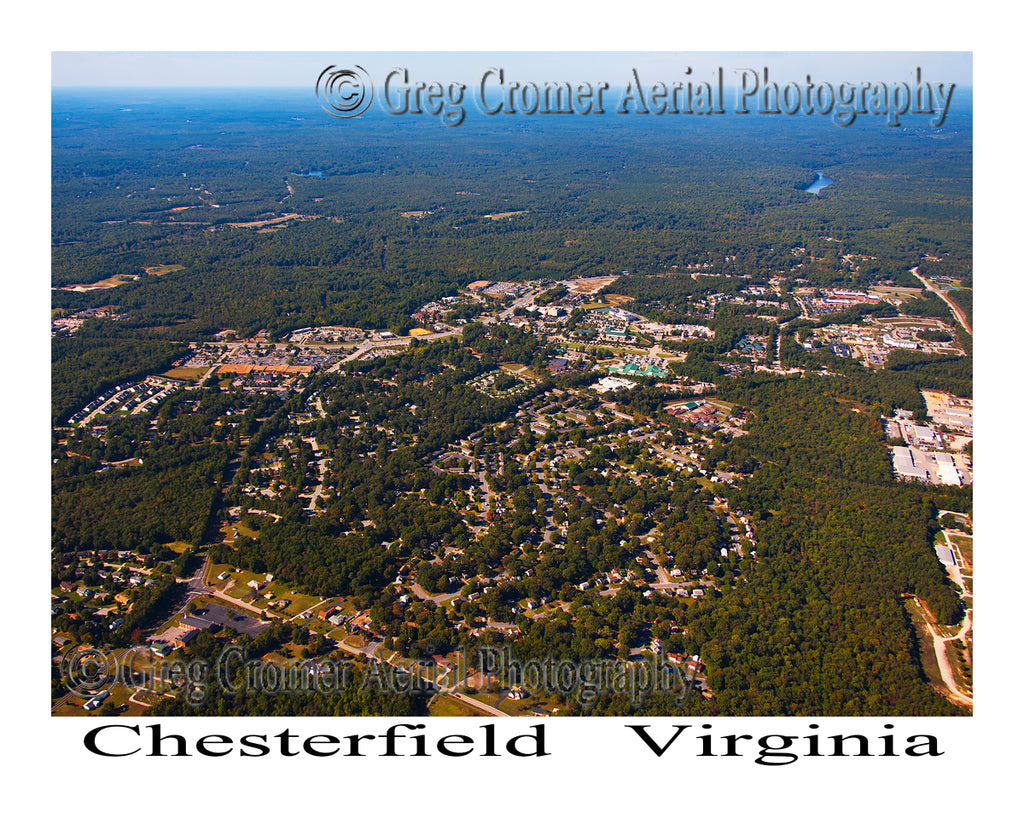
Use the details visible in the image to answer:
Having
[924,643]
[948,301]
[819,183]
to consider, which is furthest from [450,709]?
[819,183]

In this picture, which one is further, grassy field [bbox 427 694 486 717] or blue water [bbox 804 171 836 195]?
blue water [bbox 804 171 836 195]

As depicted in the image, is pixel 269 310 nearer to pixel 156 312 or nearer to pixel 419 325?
pixel 156 312

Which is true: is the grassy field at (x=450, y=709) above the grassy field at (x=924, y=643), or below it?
below

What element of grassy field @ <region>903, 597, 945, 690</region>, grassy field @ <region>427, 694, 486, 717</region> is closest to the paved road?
grassy field @ <region>903, 597, 945, 690</region>

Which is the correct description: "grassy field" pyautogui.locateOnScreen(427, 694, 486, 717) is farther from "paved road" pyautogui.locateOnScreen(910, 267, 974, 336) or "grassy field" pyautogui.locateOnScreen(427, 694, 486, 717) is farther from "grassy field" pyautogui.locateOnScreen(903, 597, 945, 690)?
"paved road" pyautogui.locateOnScreen(910, 267, 974, 336)

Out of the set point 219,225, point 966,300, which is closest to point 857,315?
point 966,300

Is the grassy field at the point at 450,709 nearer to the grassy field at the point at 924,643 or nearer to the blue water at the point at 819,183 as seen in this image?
the grassy field at the point at 924,643

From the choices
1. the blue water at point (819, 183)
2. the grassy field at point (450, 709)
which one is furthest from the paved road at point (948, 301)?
the grassy field at point (450, 709)

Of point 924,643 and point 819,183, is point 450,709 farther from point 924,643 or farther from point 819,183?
point 819,183

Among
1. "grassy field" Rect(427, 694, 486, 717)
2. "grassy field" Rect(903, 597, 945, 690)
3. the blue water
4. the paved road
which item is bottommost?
"grassy field" Rect(427, 694, 486, 717)
